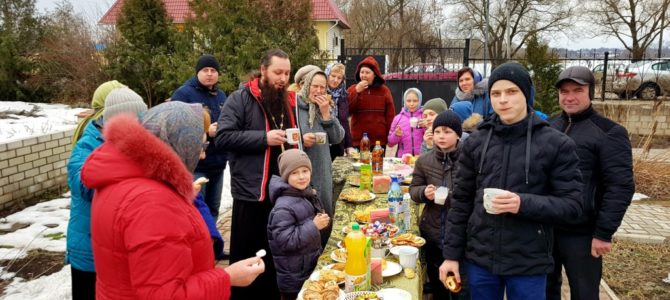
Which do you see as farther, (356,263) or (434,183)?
(434,183)

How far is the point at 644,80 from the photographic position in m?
14.3

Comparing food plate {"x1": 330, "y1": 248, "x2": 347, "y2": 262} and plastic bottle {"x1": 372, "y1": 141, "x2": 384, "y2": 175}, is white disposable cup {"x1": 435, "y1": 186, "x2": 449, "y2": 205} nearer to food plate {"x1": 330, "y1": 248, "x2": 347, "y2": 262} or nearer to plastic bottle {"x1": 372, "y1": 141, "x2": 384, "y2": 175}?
food plate {"x1": 330, "y1": 248, "x2": 347, "y2": 262}

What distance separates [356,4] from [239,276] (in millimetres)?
33368

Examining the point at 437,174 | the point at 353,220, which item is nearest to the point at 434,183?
the point at 437,174

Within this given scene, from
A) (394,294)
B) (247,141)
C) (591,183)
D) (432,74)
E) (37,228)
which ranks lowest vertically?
(37,228)

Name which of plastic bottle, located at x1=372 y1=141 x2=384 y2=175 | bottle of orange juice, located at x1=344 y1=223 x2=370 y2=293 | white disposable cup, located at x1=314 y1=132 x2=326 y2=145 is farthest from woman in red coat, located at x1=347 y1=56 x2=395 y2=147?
bottle of orange juice, located at x1=344 y1=223 x2=370 y2=293

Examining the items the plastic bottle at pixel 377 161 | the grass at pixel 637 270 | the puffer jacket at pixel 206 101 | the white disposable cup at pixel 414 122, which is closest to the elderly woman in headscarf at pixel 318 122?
the plastic bottle at pixel 377 161

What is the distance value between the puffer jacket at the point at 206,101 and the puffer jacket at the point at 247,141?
3.89ft

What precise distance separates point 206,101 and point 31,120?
252 inches

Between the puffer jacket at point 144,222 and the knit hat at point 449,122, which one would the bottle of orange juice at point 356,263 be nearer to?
the puffer jacket at point 144,222

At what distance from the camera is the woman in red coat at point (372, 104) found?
5883 mm

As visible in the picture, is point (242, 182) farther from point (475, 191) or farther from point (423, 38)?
point (423, 38)

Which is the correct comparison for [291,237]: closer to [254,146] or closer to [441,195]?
[254,146]

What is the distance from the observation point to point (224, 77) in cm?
928
